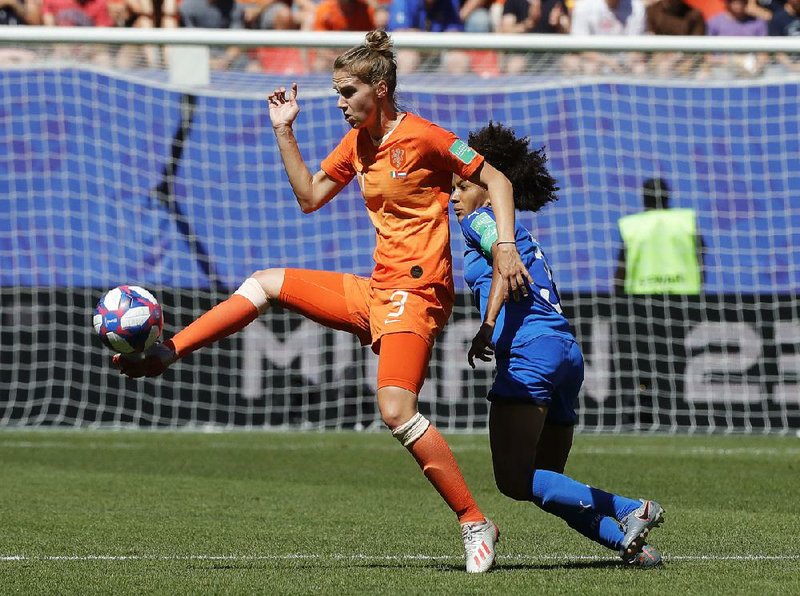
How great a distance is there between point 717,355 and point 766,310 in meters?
0.61

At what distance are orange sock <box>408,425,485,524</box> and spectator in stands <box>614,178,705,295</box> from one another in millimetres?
7943

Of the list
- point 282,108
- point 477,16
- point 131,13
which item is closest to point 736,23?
point 477,16

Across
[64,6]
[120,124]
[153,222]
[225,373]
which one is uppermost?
[64,6]

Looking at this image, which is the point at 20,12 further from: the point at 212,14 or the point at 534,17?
the point at 534,17

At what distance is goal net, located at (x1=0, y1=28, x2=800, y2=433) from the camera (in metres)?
13.3

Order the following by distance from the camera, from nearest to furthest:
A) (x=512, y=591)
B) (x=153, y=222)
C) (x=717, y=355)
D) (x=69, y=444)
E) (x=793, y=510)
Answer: (x=512, y=591)
(x=793, y=510)
(x=69, y=444)
(x=717, y=355)
(x=153, y=222)

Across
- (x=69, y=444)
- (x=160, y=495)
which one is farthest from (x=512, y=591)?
(x=69, y=444)

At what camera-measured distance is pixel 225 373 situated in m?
13.4

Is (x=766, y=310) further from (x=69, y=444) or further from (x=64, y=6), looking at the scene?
(x=64, y=6)

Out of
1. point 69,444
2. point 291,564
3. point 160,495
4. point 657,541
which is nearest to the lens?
point 291,564

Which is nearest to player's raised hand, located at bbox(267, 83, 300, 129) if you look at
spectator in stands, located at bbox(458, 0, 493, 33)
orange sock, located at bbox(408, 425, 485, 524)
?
orange sock, located at bbox(408, 425, 485, 524)

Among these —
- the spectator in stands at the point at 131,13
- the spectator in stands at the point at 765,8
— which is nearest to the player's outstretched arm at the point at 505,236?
the spectator in stands at the point at 131,13

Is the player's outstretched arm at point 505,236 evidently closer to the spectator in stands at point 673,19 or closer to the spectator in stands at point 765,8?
the spectator in stands at point 673,19

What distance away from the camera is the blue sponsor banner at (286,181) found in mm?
14125
